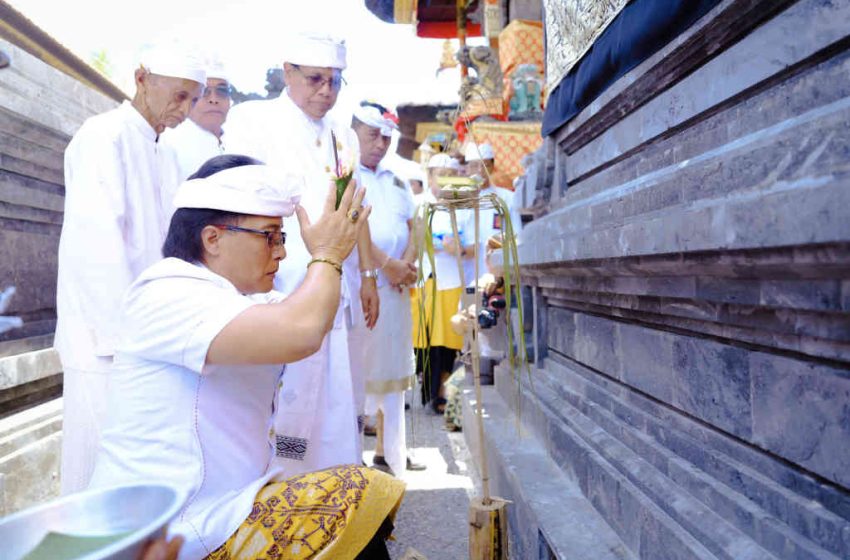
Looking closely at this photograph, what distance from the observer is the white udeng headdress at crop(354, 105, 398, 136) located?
4.15 meters

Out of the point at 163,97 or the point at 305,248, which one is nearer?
the point at 163,97

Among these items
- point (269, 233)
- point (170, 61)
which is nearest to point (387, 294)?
point (170, 61)

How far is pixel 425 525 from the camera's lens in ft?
11.9

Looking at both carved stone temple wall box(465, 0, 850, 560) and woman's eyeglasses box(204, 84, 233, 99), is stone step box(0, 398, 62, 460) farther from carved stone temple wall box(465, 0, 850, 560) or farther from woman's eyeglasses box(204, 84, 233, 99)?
carved stone temple wall box(465, 0, 850, 560)

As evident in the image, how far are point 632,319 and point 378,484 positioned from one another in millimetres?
1121

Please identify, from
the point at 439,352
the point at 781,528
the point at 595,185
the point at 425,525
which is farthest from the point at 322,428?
the point at 439,352

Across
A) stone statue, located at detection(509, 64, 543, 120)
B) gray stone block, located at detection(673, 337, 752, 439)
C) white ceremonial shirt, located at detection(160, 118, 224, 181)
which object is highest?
stone statue, located at detection(509, 64, 543, 120)

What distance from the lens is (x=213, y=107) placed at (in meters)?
3.88

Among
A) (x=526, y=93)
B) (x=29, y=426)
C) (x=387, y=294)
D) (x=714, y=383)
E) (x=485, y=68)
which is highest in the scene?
(x=485, y=68)

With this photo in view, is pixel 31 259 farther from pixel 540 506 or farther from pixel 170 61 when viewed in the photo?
pixel 540 506

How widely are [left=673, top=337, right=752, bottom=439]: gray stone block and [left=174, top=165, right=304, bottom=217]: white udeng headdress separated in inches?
46.9

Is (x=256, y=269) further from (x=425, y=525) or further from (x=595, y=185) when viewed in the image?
(x=425, y=525)

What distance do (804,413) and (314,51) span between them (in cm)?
254

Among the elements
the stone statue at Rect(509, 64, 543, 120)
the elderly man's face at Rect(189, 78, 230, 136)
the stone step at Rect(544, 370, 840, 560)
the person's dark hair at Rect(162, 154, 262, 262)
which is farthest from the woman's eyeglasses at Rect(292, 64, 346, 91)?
the stone statue at Rect(509, 64, 543, 120)
